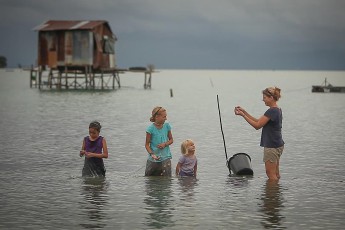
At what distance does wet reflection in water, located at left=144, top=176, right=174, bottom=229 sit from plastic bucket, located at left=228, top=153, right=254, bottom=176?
5.48 ft

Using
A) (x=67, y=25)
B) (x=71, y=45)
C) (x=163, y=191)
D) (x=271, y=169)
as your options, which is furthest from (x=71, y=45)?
(x=271, y=169)

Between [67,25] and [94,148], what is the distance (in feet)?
195

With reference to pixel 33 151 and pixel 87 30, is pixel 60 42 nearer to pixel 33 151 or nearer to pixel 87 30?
pixel 87 30

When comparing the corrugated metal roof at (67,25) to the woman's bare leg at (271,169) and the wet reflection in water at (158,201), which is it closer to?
the wet reflection in water at (158,201)

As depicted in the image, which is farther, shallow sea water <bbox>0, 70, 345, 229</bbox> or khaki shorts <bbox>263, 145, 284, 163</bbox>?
khaki shorts <bbox>263, 145, 284, 163</bbox>

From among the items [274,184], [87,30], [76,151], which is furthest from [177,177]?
[87,30]

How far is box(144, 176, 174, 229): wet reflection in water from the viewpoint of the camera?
10.0 meters

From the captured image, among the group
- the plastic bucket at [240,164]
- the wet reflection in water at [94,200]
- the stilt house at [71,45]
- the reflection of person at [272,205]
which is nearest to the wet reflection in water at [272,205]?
the reflection of person at [272,205]

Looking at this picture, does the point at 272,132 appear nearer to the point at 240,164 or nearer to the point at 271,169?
the point at 271,169

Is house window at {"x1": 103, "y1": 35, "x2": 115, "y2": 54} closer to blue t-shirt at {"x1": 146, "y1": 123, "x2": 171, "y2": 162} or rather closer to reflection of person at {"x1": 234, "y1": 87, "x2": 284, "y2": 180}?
blue t-shirt at {"x1": 146, "y1": 123, "x2": 171, "y2": 162}

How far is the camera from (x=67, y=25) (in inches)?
2773

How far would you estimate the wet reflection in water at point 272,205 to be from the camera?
395 inches

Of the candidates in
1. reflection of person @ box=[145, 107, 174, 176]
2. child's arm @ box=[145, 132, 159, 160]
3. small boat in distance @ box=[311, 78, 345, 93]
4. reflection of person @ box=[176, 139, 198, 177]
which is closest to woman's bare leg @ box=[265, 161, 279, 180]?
reflection of person @ box=[176, 139, 198, 177]

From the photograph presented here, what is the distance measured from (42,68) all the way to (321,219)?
64200mm
